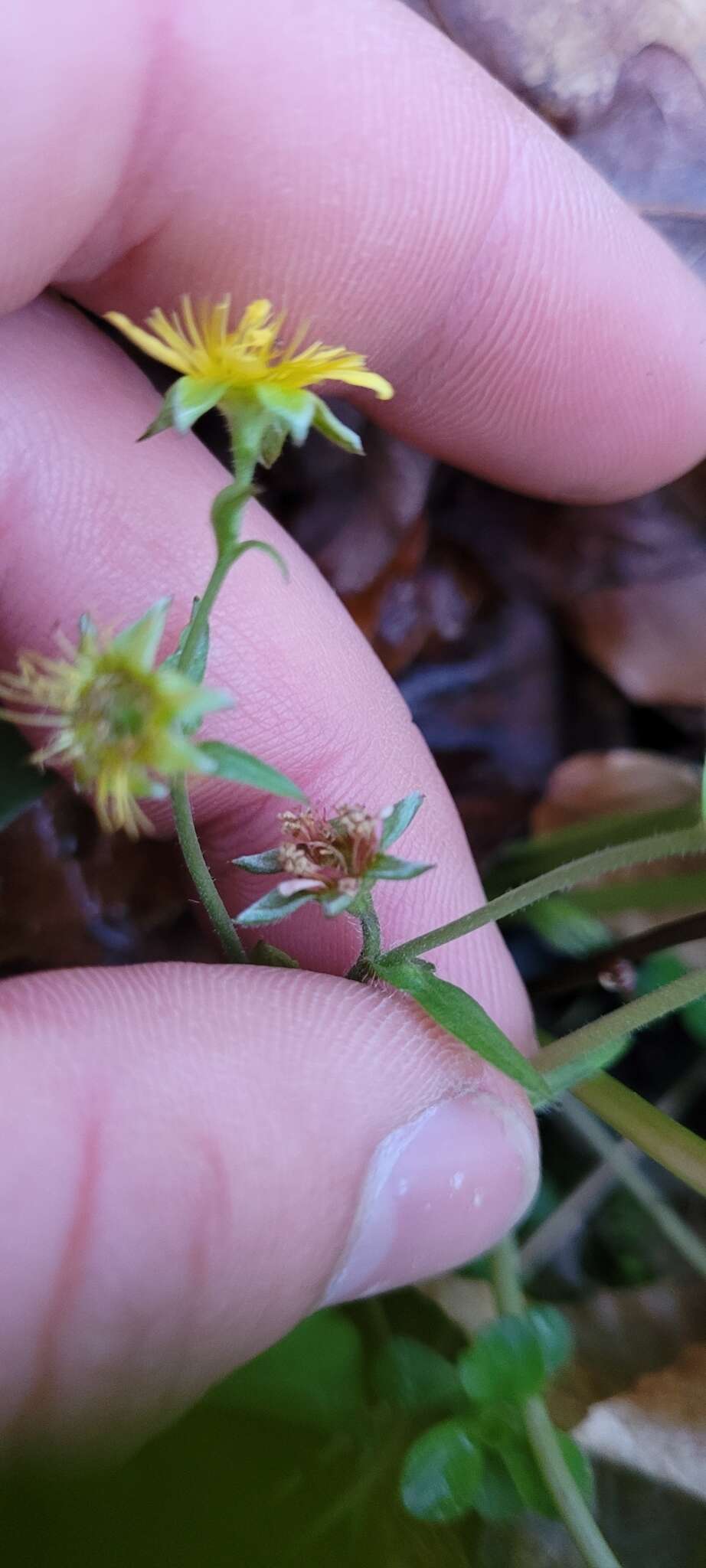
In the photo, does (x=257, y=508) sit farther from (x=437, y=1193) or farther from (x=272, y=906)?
(x=437, y=1193)

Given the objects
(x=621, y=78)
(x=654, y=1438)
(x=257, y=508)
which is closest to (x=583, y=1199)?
(x=654, y=1438)

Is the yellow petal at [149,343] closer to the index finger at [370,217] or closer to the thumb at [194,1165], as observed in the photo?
the index finger at [370,217]

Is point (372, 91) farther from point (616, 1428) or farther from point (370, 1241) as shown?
point (616, 1428)

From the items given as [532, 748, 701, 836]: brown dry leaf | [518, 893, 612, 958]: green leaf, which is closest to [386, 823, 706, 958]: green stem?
[518, 893, 612, 958]: green leaf

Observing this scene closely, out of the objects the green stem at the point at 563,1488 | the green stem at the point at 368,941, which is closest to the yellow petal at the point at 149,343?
the green stem at the point at 368,941

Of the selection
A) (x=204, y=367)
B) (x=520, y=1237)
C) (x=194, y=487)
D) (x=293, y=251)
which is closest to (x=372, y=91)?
(x=293, y=251)
